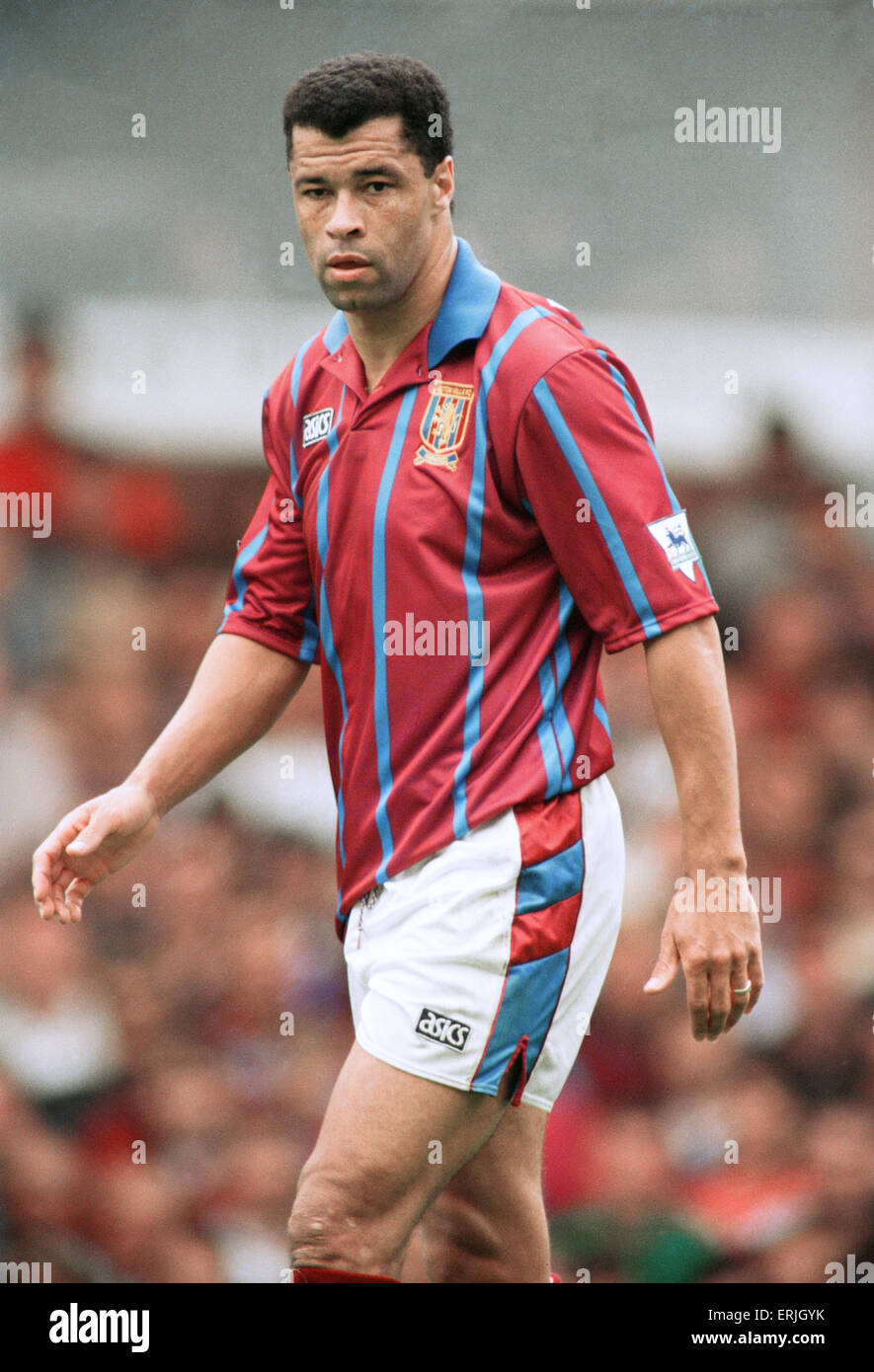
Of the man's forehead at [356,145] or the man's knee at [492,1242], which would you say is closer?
the man's forehead at [356,145]

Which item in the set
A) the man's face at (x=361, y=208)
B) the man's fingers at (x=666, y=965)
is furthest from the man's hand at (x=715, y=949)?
the man's face at (x=361, y=208)

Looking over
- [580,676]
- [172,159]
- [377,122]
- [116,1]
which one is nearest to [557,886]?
[580,676]

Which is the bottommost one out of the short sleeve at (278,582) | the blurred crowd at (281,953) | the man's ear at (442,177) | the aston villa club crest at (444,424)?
the blurred crowd at (281,953)

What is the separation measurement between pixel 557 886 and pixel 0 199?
166 inches

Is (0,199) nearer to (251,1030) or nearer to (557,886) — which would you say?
(251,1030)

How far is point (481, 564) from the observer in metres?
2.62

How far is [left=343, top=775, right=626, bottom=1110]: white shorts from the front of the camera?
2.52 metres

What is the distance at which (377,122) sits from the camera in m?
2.60

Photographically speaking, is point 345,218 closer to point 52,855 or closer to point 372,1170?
point 52,855

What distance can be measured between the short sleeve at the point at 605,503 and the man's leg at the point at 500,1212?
781 millimetres

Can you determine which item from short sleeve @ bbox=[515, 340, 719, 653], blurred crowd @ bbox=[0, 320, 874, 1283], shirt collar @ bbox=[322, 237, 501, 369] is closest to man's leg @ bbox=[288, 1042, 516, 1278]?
short sleeve @ bbox=[515, 340, 719, 653]

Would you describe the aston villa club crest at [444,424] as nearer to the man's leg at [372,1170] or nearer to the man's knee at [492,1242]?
the man's leg at [372,1170]

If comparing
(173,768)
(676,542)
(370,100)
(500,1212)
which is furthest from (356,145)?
(500,1212)

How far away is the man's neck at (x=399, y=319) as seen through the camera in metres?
2.72
